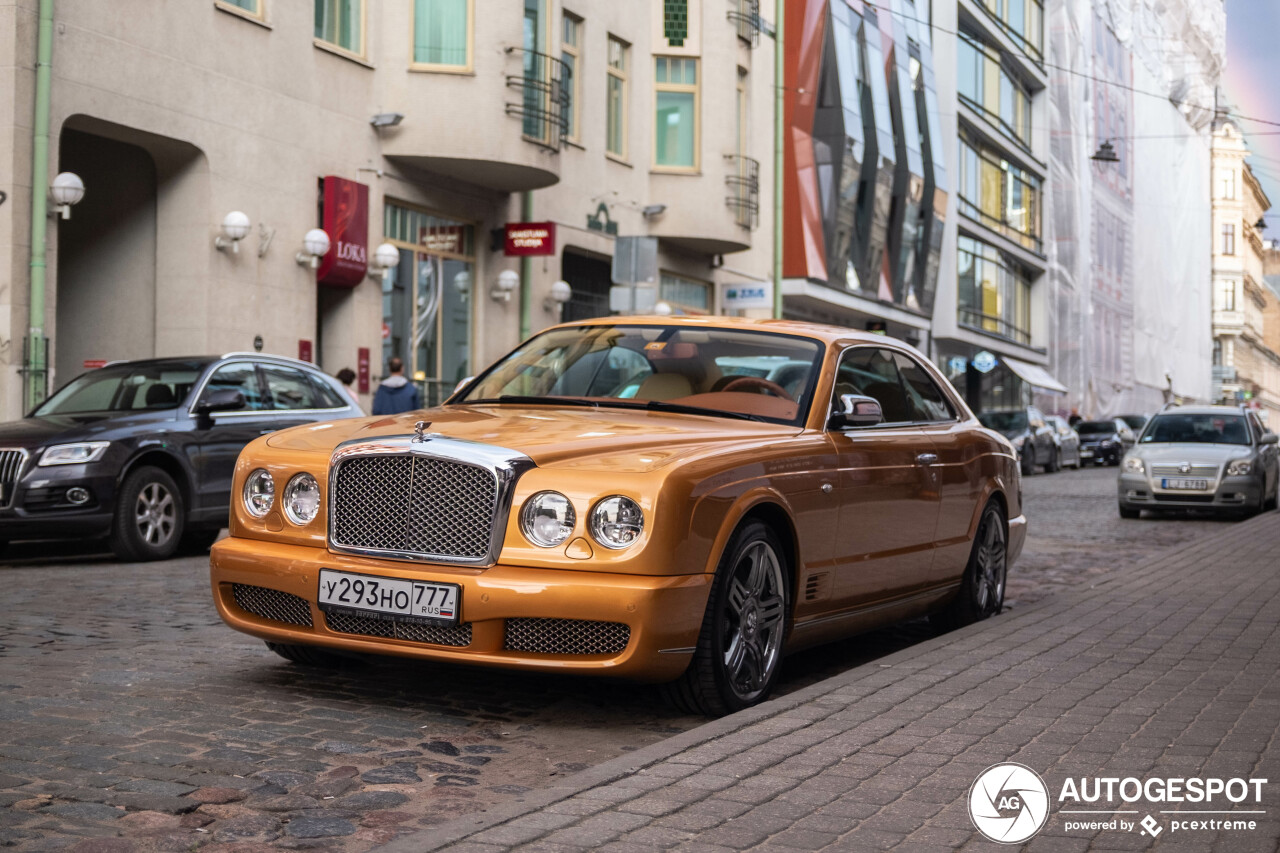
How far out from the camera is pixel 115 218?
19.5 meters

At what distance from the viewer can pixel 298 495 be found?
19.6 feet

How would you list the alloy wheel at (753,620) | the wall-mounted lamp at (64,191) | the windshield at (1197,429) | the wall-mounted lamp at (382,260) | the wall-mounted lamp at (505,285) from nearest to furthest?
the alloy wheel at (753,620), the wall-mounted lamp at (64,191), the wall-mounted lamp at (382,260), the windshield at (1197,429), the wall-mounted lamp at (505,285)

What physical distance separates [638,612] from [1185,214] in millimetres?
84301

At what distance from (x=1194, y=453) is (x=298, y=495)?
16890mm

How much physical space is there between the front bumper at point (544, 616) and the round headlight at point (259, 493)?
401 mm

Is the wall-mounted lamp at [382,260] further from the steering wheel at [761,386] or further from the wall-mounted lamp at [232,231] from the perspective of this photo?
the steering wheel at [761,386]

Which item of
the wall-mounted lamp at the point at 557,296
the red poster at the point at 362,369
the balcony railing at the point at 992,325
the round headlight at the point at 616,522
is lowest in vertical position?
the round headlight at the point at 616,522

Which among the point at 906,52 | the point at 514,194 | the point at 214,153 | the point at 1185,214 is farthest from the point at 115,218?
the point at 1185,214

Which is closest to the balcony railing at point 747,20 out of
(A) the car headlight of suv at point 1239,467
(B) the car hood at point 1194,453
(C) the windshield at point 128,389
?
(B) the car hood at point 1194,453

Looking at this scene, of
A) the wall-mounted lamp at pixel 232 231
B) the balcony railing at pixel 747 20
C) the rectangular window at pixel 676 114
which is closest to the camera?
the wall-mounted lamp at pixel 232 231

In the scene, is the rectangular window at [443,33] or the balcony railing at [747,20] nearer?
the rectangular window at [443,33]

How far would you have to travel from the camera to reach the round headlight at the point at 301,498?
594 centimetres

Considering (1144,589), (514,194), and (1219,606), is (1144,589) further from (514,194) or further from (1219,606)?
(514,194)

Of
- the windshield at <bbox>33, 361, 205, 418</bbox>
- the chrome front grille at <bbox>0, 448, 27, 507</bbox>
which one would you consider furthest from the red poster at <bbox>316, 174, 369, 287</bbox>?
the chrome front grille at <bbox>0, 448, 27, 507</bbox>
